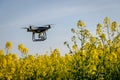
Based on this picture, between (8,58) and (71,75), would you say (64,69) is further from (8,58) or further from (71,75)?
(8,58)

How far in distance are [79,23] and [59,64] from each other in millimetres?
1029

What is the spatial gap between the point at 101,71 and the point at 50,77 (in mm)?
1145

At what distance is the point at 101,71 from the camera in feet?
25.6

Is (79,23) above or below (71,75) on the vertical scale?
above

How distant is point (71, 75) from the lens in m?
7.67

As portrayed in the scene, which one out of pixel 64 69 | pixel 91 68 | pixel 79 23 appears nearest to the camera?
pixel 91 68

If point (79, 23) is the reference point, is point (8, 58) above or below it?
below

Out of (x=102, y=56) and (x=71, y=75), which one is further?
(x=102, y=56)

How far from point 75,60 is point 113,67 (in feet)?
3.14

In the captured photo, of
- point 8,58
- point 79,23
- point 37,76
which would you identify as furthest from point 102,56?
point 8,58

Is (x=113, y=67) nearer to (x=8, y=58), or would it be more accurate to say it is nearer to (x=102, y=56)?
(x=102, y=56)

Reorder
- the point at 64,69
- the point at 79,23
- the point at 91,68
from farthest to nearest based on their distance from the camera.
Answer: the point at 79,23 → the point at 64,69 → the point at 91,68

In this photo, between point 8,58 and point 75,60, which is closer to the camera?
point 75,60

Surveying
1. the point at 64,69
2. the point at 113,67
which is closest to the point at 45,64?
the point at 64,69
